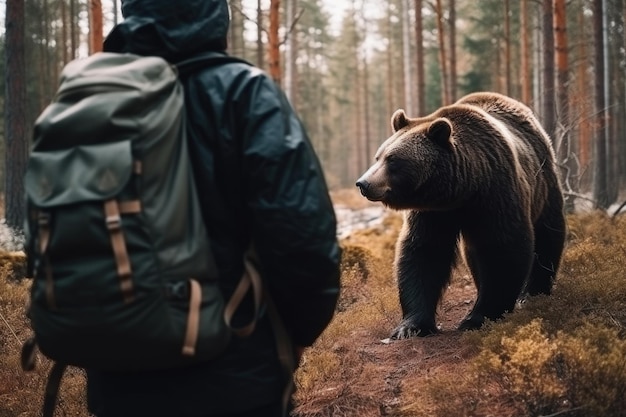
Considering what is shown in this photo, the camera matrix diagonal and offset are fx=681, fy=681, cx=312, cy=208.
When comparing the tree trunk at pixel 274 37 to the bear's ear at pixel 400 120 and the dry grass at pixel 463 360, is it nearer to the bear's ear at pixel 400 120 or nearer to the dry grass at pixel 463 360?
the dry grass at pixel 463 360

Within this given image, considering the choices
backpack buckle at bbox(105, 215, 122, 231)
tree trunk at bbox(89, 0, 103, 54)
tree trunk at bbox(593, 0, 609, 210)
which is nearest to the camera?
backpack buckle at bbox(105, 215, 122, 231)

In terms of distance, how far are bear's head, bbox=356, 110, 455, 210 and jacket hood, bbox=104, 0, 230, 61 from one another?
10.6 feet

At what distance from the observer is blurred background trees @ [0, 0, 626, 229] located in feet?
43.1

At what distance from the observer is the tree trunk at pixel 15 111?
43.4 feet

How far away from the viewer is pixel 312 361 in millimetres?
5543

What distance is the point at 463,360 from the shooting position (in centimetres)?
500

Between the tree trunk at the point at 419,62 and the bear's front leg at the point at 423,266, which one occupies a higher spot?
→ the tree trunk at the point at 419,62

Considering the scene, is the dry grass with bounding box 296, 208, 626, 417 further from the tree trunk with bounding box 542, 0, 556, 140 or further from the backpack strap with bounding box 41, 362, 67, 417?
the tree trunk with bounding box 542, 0, 556, 140

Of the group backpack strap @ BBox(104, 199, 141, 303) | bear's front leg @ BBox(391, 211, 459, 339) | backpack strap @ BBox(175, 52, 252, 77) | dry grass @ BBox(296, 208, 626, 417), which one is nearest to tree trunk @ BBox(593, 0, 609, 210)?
dry grass @ BBox(296, 208, 626, 417)

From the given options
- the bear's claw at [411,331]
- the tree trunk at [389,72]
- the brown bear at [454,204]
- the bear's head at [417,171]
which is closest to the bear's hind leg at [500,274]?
the brown bear at [454,204]

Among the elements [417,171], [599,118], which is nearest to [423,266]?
[417,171]

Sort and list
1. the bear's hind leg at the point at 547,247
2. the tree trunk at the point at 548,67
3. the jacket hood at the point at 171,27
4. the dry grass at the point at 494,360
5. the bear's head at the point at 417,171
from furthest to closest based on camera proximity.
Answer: the tree trunk at the point at 548,67
the bear's hind leg at the point at 547,247
the bear's head at the point at 417,171
the dry grass at the point at 494,360
the jacket hood at the point at 171,27

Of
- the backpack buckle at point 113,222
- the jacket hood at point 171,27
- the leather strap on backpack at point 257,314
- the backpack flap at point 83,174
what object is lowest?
the leather strap on backpack at point 257,314

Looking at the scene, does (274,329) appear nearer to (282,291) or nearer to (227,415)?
(282,291)
